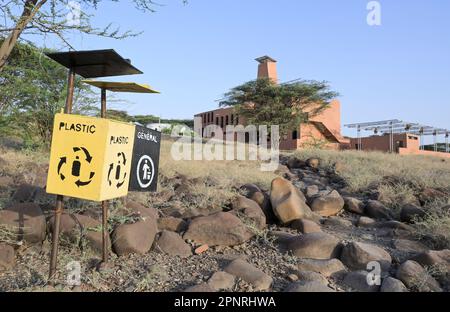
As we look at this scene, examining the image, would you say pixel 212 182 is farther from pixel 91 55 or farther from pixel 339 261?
pixel 91 55

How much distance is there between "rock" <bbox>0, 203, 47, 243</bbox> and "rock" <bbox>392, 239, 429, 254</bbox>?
365cm

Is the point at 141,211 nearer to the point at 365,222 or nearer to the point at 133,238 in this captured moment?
the point at 133,238

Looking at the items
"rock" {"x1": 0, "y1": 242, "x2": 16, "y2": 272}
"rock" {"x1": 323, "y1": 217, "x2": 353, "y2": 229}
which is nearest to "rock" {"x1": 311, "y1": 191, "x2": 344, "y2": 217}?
"rock" {"x1": 323, "y1": 217, "x2": 353, "y2": 229}

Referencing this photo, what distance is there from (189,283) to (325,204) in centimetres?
325

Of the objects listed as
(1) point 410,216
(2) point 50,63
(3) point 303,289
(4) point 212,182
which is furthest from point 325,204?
(2) point 50,63

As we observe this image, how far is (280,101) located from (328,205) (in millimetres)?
22201

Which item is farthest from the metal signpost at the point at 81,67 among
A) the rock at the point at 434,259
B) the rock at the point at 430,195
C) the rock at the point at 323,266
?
the rock at the point at 430,195

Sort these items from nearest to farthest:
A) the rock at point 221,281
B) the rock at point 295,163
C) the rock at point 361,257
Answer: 1. the rock at point 221,281
2. the rock at point 361,257
3. the rock at point 295,163

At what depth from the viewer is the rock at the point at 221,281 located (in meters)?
3.01

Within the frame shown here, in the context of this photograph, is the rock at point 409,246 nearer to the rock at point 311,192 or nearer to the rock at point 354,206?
the rock at point 354,206

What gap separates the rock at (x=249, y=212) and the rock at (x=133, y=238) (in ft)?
3.77

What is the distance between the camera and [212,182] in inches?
258

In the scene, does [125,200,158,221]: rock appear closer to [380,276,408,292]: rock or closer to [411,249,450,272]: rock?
[380,276,408,292]: rock

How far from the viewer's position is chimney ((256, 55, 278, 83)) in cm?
3177
